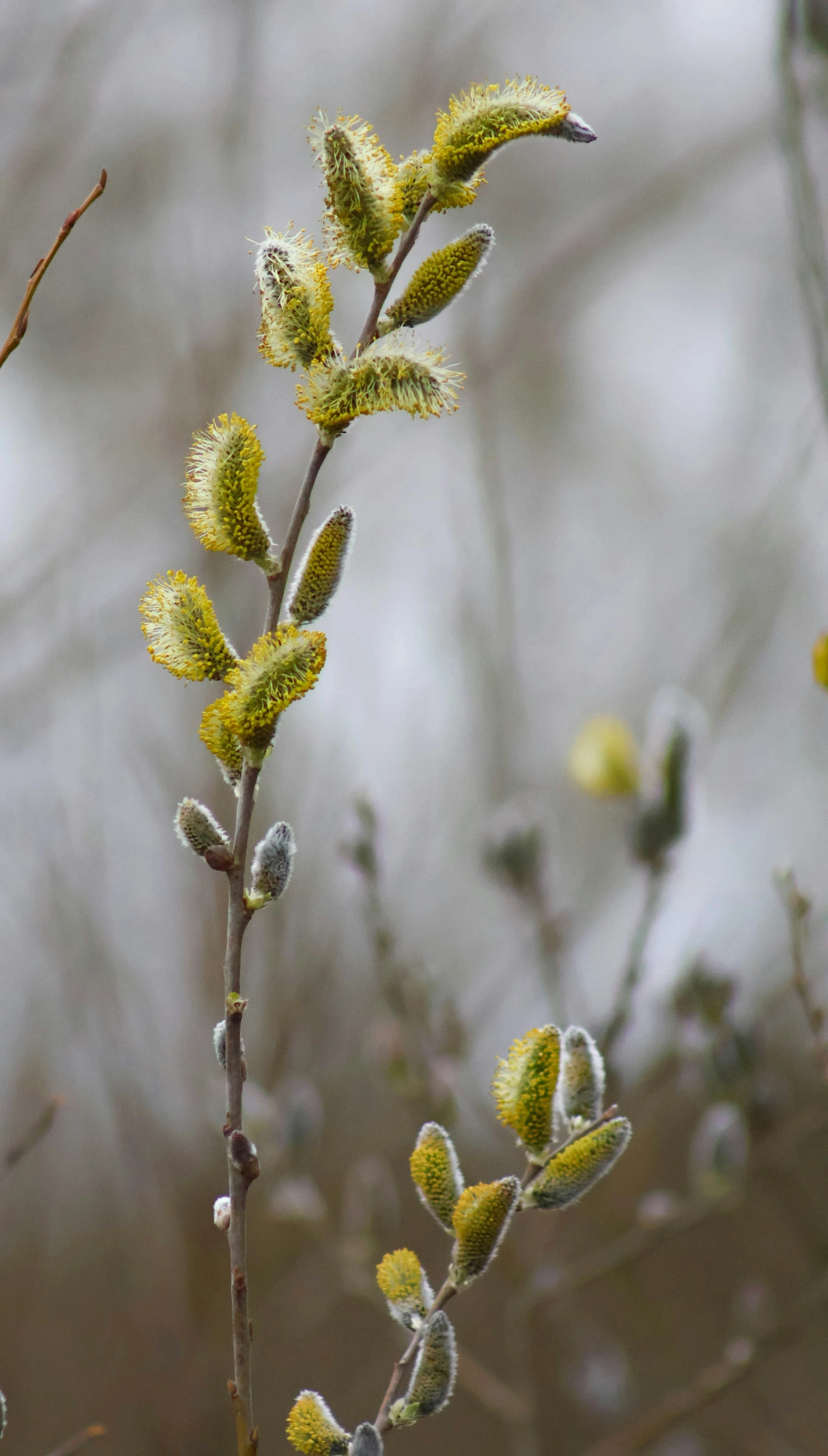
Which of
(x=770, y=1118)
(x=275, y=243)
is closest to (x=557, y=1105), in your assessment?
(x=275, y=243)

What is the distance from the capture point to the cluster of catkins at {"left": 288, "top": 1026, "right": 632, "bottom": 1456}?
0.40 metres

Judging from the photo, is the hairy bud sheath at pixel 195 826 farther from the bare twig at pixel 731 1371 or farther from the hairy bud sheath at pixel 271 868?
the bare twig at pixel 731 1371

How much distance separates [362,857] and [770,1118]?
53 centimetres

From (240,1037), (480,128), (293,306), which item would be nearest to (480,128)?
(480,128)

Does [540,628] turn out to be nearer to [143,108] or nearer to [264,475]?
[264,475]

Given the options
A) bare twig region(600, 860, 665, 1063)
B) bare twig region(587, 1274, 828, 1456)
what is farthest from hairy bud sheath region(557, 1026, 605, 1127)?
bare twig region(587, 1274, 828, 1456)

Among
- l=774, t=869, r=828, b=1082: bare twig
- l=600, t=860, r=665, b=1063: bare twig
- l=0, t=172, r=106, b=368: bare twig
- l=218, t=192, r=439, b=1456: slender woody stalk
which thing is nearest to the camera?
l=218, t=192, r=439, b=1456: slender woody stalk

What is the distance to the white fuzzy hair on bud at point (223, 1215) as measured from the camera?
15.2 inches

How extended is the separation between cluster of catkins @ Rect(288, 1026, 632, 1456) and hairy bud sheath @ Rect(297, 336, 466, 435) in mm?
266

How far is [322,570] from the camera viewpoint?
406 mm

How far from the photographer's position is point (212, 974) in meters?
1.54

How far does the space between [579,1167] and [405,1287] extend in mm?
95

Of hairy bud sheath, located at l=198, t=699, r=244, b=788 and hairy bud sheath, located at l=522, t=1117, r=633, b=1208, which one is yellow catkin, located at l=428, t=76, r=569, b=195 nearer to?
hairy bud sheath, located at l=198, t=699, r=244, b=788

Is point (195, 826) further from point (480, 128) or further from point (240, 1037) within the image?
point (480, 128)
